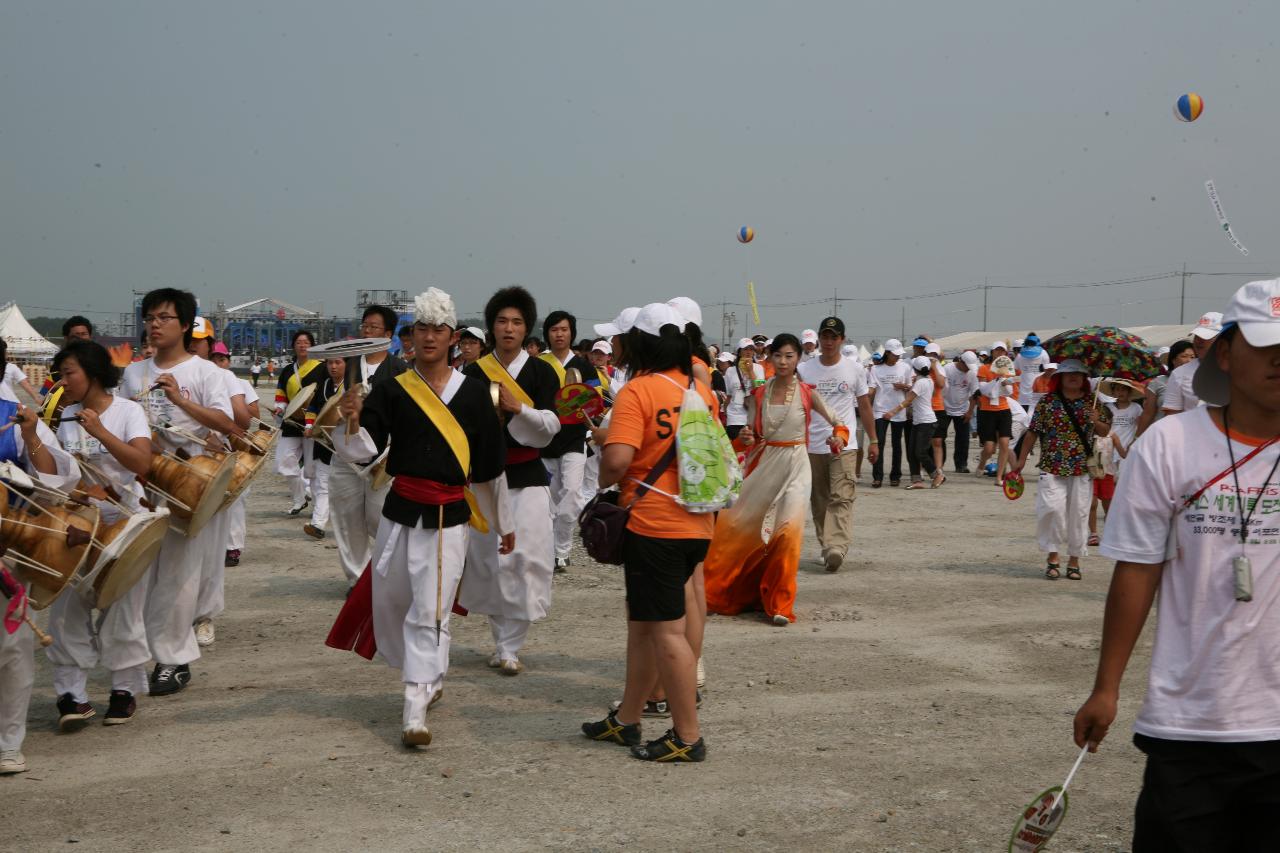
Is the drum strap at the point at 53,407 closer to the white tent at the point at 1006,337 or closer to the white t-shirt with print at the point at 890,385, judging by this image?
the white t-shirt with print at the point at 890,385

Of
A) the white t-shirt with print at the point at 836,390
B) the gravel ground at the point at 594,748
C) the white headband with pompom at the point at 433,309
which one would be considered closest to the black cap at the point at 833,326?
the white t-shirt with print at the point at 836,390

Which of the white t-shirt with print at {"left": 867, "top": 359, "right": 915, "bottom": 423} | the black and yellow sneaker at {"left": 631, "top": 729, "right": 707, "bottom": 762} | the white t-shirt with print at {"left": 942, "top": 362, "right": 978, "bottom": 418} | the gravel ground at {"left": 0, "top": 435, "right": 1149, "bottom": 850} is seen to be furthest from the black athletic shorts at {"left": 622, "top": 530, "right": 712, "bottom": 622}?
the white t-shirt with print at {"left": 942, "top": 362, "right": 978, "bottom": 418}

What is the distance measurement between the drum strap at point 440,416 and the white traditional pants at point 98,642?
167cm

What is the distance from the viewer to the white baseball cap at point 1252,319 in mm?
2891

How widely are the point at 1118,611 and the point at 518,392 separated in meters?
4.83

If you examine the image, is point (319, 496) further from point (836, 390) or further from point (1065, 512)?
point (1065, 512)

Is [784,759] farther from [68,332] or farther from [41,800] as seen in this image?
[68,332]

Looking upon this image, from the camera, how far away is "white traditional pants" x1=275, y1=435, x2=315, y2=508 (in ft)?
42.8

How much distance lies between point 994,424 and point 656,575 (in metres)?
14.2

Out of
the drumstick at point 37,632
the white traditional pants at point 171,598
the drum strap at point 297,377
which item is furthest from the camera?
the drum strap at point 297,377

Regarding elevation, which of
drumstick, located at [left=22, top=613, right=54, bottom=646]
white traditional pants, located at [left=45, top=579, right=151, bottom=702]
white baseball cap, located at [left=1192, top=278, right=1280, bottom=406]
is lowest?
white traditional pants, located at [left=45, top=579, right=151, bottom=702]

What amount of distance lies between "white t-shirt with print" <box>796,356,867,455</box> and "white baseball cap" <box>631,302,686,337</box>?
557 cm

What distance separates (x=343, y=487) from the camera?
9102 mm

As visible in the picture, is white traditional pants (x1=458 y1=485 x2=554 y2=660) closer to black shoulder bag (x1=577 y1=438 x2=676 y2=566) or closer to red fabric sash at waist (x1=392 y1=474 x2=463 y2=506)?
red fabric sash at waist (x1=392 y1=474 x2=463 y2=506)
